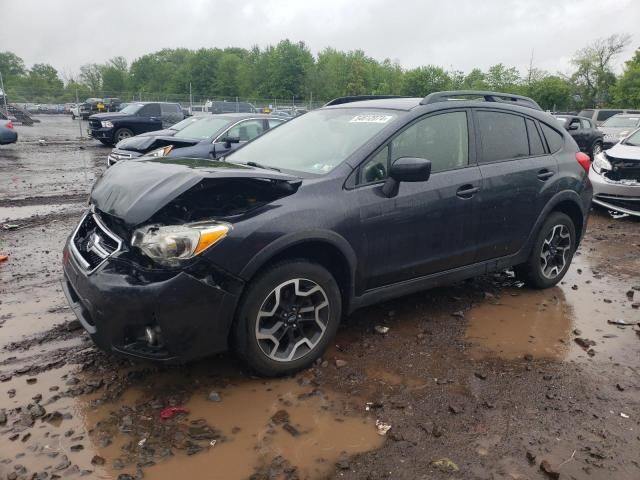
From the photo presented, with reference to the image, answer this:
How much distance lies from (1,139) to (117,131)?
12.2ft

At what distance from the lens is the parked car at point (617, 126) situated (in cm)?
1850

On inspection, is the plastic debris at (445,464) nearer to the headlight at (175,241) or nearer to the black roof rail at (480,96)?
the headlight at (175,241)

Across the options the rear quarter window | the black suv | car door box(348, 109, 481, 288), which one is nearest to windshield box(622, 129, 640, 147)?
the rear quarter window

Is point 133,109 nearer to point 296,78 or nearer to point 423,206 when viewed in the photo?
point 423,206

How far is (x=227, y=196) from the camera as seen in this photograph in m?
3.24

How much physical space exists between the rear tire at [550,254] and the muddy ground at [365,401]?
29 cm

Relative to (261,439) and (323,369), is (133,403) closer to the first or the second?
(261,439)

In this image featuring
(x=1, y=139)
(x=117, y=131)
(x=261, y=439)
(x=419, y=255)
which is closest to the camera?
(x=261, y=439)

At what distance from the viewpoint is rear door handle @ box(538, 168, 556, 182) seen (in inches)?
189

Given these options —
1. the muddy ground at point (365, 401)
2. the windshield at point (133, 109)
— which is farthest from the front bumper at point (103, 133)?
the muddy ground at point (365, 401)

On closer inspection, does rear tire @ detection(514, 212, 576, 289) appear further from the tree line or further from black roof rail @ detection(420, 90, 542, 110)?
the tree line

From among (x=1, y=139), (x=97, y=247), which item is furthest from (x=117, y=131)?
(x=97, y=247)

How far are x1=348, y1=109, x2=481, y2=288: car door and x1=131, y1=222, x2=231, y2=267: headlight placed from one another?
1.12 metres

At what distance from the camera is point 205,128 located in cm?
1108
